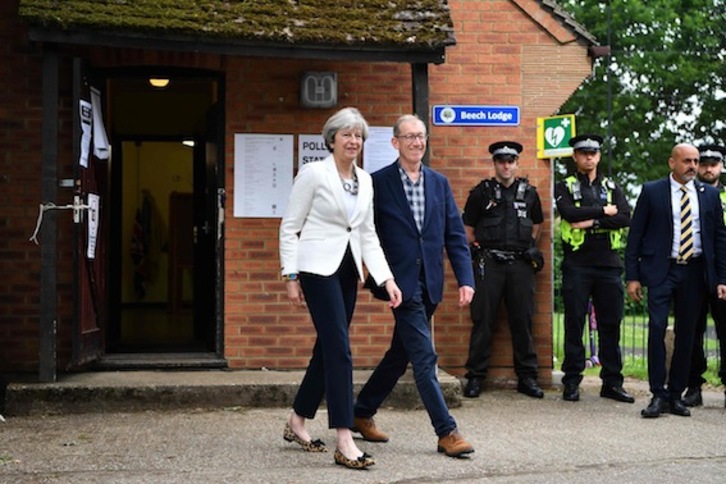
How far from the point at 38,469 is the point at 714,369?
30.3 feet

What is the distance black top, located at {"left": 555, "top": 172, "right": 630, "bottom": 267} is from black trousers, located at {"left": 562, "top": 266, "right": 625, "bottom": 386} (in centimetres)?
8

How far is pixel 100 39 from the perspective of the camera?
8672mm

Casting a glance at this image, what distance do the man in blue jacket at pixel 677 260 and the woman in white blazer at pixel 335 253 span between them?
2958 mm

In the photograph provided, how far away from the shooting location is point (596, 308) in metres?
9.97

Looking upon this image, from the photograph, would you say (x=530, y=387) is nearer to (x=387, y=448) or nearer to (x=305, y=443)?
(x=387, y=448)

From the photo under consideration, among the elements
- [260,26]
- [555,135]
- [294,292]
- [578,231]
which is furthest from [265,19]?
[578,231]

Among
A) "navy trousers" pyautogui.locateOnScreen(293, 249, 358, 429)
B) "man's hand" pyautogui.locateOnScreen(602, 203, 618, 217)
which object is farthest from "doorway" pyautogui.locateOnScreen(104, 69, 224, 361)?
"navy trousers" pyautogui.locateOnScreen(293, 249, 358, 429)

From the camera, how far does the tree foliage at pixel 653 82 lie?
149 feet

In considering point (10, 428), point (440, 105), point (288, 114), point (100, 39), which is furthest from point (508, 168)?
point (10, 428)

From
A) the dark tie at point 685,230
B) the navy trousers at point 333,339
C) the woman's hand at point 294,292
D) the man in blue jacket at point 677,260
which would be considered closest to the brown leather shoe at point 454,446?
the navy trousers at point 333,339

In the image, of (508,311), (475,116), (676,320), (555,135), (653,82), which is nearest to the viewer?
(676,320)

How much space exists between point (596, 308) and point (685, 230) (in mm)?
1244

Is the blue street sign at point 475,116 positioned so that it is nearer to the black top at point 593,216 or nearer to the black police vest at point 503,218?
the black police vest at point 503,218

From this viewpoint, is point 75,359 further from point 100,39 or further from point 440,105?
point 440,105
